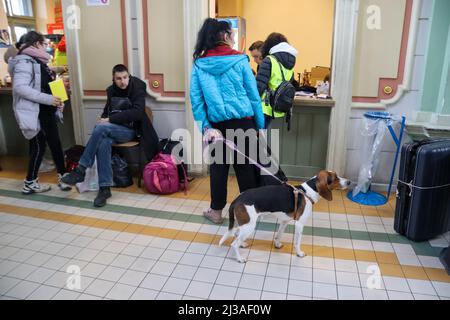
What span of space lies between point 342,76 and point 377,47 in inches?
15.0

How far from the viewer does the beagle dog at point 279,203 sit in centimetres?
225

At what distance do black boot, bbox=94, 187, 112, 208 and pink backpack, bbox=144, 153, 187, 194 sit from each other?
0.36 metres

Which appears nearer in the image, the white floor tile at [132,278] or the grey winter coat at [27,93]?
the white floor tile at [132,278]

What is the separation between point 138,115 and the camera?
11.4ft

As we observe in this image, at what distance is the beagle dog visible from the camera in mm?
2252

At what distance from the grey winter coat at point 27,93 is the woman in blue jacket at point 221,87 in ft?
5.41

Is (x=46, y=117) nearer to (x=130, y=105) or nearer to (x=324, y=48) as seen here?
(x=130, y=105)

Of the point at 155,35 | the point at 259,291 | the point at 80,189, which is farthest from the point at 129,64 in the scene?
the point at 259,291

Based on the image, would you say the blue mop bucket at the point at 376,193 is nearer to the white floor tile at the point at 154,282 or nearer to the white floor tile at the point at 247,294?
the white floor tile at the point at 247,294

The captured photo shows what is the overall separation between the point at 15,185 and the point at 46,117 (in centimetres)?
86

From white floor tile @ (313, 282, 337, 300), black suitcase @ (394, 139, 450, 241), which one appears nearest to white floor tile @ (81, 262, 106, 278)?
white floor tile @ (313, 282, 337, 300)

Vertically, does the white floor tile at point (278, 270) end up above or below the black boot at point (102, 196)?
below

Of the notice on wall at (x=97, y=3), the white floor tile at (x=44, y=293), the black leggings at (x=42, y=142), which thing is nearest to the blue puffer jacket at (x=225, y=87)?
the white floor tile at (x=44, y=293)

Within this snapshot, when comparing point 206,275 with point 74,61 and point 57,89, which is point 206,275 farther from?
point 74,61
